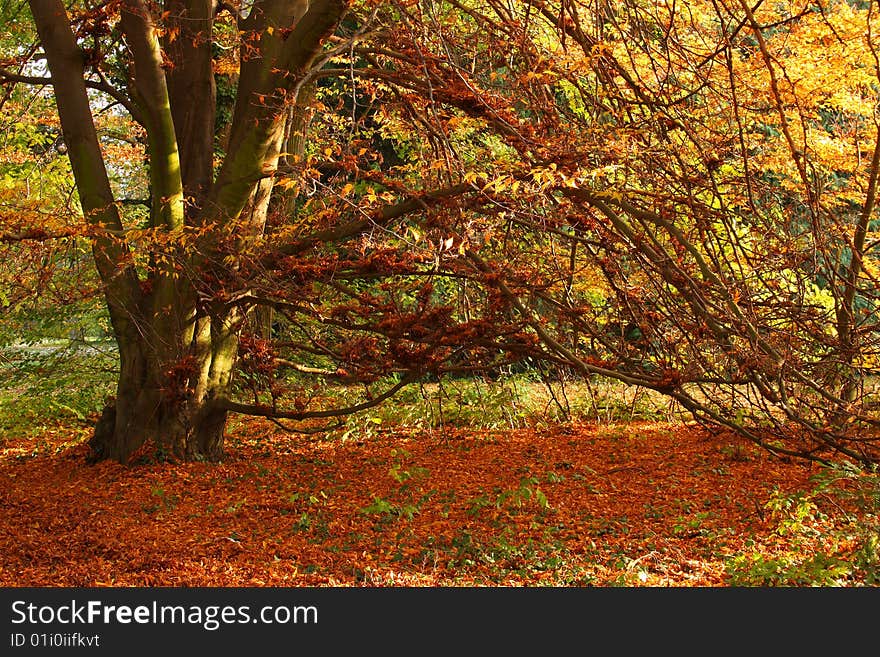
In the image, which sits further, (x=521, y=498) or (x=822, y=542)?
(x=521, y=498)

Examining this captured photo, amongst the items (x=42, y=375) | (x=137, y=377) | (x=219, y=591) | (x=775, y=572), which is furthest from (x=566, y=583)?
(x=42, y=375)

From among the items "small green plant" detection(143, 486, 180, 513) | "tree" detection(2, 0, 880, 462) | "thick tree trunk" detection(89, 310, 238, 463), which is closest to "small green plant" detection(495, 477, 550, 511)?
"tree" detection(2, 0, 880, 462)

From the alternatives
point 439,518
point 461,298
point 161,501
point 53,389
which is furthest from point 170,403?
point 53,389

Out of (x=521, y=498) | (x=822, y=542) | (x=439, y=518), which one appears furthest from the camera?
(x=521, y=498)

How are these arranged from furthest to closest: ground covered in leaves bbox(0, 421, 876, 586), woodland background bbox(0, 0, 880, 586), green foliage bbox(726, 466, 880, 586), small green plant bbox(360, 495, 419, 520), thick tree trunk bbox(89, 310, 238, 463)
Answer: thick tree trunk bbox(89, 310, 238, 463) < small green plant bbox(360, 495, 419, 520) < woodland background bbox(0, 0, 880, 586) < ground covered in leaves bbox(0, 421, 876, 586) < green foliage bbox(726, 466, 880, 586)

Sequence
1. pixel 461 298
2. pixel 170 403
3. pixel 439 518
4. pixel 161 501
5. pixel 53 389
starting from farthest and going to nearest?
1. pixel 53 389
2. pixel 461 298
3. pixel 170 403
4. pixel 161 501
5. pixel 439 518

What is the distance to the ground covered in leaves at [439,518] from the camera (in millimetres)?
3748

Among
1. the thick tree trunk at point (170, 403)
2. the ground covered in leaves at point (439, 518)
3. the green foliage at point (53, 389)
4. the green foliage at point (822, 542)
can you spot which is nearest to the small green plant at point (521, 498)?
the ground covered in leaves at point (439, 518)

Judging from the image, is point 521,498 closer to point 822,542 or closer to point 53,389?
point 822,542

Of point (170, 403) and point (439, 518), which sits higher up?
point (170, 403)

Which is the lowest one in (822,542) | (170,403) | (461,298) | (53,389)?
(822,542)

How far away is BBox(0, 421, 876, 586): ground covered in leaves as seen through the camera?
3748 mm

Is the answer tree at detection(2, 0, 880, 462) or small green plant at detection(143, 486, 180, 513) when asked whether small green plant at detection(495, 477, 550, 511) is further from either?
small green plant at detection(143, 486, 180, 513)

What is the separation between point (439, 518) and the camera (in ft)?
15.2
